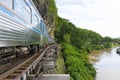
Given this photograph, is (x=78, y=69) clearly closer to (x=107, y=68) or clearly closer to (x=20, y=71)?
(x=107, y=68)

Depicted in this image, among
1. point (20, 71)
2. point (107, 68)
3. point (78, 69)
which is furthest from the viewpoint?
point (107, 68)

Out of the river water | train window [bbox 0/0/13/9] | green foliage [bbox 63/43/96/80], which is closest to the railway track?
train window [bbox 0/0/13/9]

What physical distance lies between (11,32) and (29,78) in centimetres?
213

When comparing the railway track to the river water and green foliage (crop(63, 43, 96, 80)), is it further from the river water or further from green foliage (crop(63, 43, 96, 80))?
the river water

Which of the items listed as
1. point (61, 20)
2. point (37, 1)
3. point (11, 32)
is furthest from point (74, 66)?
point (61, 20)

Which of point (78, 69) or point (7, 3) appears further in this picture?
point (78, 69)

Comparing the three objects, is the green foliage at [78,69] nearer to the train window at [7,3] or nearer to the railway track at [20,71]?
the railway track at [20,71]

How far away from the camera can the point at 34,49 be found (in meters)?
12.4

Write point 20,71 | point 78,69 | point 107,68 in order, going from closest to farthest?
1. point 20,71
2. point 78,69
3. point 107,68

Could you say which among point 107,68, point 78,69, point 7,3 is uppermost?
point 7,3

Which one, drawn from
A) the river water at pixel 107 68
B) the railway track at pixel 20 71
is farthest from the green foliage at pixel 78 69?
the railway track at pixel 20 71

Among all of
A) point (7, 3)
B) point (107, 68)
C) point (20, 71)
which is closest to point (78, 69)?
point (107, 68)

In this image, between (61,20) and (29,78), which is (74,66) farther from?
(61,20)

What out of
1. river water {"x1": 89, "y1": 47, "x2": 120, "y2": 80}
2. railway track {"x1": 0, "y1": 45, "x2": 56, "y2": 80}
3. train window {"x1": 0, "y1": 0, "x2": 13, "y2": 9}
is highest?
train window {"x1": 0, "y1": 0, "x2": 13, "y2": 9}
